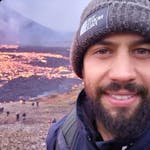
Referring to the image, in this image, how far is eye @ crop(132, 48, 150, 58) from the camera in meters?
1.60

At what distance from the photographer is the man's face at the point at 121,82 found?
5.10 feet

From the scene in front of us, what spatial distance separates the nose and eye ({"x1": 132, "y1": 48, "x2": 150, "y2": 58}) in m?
0.04

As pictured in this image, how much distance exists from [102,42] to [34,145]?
21.2 ft

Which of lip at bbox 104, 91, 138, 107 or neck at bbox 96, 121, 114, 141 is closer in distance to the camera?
lip at bbox 104, 91, 138, 107

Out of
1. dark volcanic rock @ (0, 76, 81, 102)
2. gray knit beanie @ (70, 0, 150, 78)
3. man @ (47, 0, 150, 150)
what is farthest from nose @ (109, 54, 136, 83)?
dark volcanic rock @ (0, 76, 81, 102)

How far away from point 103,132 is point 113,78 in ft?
0.97

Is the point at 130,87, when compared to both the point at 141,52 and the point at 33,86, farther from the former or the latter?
the point at 33,86

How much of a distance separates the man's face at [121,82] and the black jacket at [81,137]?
45mm

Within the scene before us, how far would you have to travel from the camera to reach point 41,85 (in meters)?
16.8

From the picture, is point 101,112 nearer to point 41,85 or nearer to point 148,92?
point 148,92

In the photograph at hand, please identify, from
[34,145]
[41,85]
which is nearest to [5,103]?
[41,85]

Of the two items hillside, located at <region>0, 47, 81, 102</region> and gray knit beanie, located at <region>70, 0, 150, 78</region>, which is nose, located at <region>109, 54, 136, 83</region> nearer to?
gray knit beanie, located at <region>70, 0, 150, 78</region>

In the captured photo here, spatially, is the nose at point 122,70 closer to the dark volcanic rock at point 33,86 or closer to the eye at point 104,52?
the eye at point 104,52

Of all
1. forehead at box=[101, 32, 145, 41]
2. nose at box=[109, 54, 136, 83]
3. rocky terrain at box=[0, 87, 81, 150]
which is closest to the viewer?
nose at box=[109, 54, 136, 83]
